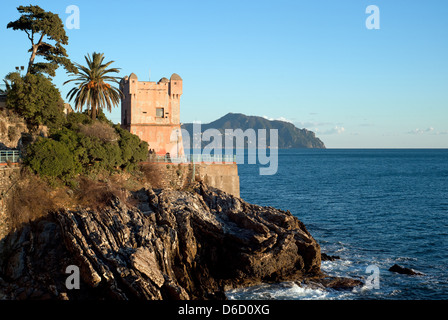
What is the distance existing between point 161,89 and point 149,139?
5791 millimetres

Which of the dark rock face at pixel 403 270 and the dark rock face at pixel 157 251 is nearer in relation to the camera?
the dark rock face at pixel 157 251

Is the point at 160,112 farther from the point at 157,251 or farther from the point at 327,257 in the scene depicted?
the point at 327,257

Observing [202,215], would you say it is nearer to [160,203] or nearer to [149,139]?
[160,203]

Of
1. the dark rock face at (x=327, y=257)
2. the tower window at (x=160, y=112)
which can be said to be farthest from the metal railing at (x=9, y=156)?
the dark rock face at (x=327, y=257)

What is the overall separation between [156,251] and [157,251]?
0.22 ft

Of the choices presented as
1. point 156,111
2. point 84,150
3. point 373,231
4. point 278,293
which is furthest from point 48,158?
point 373,231

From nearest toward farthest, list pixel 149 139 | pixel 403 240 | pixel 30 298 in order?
pixel 30 298, pixel 403 240, pixel 149 139

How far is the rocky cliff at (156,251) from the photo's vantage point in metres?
27.1

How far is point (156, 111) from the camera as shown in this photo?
4991 cm

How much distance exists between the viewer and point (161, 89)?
49906 mm

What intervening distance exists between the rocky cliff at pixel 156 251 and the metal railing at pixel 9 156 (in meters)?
5.95

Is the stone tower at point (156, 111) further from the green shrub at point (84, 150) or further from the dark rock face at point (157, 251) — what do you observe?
the dark rock face at point (157, 251)

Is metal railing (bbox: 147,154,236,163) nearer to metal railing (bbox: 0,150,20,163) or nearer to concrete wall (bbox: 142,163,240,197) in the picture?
concrete wall (bbox: 142,163,240,197)
